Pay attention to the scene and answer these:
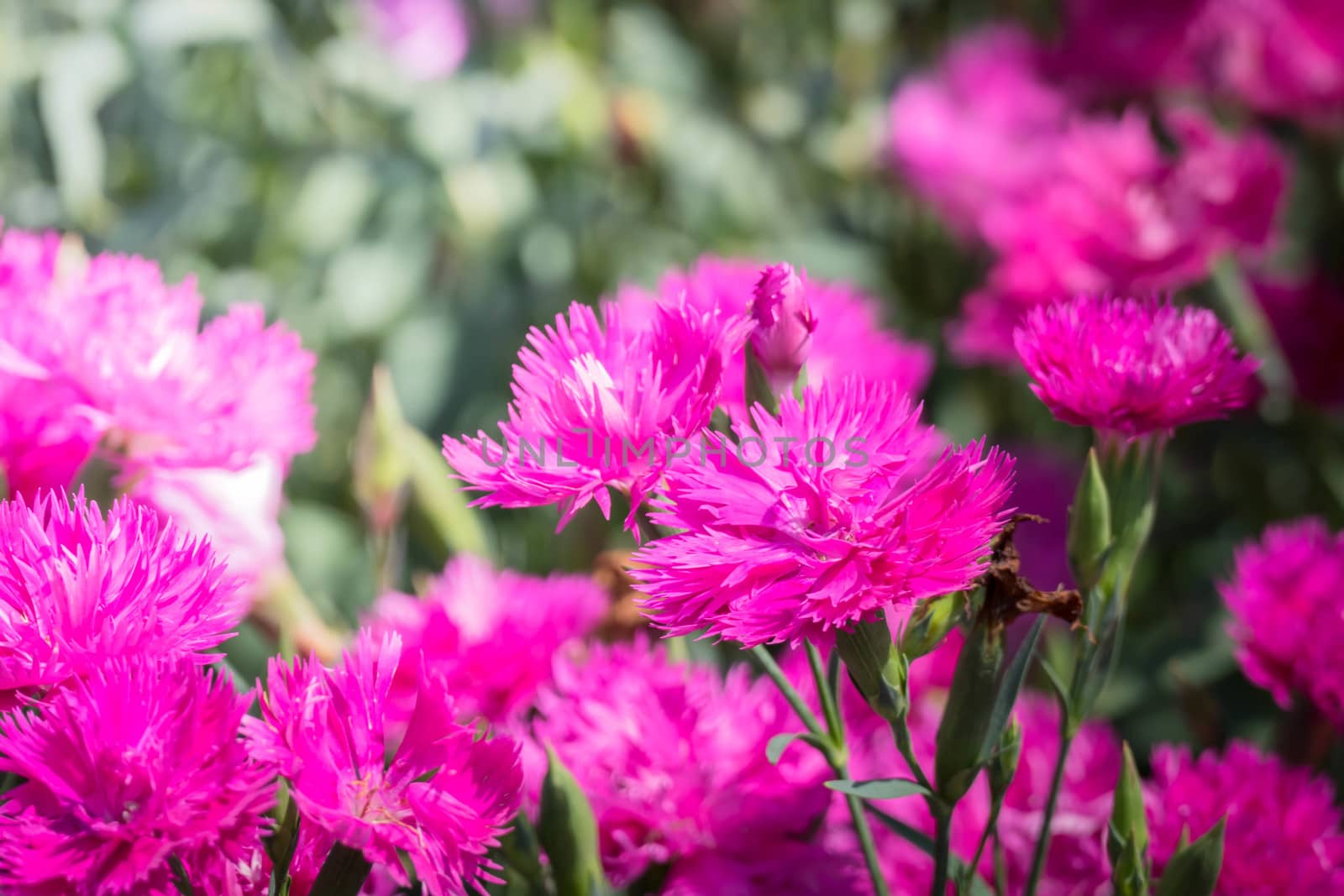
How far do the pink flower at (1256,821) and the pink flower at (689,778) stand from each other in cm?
10

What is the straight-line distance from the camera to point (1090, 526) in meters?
0.31

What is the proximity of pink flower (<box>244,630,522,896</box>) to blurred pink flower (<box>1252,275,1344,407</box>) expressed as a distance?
0.55m

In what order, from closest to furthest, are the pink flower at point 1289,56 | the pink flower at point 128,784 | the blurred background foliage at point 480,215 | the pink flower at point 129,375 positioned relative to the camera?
the pink flower at point 128,784
the pink flower at point 129,375
the blurred background foliage at point 480,215
the pink flower at point 1289,56

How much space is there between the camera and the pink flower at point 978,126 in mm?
804

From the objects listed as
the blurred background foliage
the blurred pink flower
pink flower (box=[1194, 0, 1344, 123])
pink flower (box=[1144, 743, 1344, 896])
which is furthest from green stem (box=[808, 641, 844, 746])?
pink flower (box=[1194, 0, 1344, 123])

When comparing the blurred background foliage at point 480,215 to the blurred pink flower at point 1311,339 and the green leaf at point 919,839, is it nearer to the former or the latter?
the blurred pink flower at point 1311,339

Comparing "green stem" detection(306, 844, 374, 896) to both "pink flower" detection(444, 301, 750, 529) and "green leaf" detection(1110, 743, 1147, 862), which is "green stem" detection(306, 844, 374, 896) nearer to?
"pink flower" detection(444, 301, 750, 529)

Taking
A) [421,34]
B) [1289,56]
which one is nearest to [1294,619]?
[1289,56]

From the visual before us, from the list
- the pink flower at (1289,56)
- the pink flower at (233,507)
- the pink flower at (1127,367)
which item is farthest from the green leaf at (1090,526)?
the pink flower at (1289,56)

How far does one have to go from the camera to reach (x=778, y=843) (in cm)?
34

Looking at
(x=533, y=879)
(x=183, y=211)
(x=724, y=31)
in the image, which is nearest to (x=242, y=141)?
(x=183, y=211)

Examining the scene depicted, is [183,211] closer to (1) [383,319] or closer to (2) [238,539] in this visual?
(1) [383,319]

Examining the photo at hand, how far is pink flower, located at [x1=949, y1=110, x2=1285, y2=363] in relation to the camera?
23.4 inches

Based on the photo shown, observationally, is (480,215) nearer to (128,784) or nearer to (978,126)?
(978,126)
